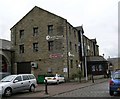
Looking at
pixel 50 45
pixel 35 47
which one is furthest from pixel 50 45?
pixel 35 47

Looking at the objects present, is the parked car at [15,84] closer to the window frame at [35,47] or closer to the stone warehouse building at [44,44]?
the stone warehouse building at [44,44]

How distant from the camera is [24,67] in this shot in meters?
42.3

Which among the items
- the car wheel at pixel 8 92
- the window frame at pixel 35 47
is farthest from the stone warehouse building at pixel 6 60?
the car wheel at pixel 8 92

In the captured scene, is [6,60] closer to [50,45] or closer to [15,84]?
[50,45]

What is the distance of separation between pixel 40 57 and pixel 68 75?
5.37 m

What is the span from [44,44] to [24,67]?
5455 mm

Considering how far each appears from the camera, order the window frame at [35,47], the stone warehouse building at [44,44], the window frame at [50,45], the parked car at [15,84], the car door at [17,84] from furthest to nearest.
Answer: the window frame at [35,47] → the window frame at [50,45] → the stone warehouse building at [44,44] → the car door at [17,84] → the parked car at [15,84]

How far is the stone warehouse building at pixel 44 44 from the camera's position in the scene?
38.9m

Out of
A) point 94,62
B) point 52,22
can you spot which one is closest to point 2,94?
point 52,22

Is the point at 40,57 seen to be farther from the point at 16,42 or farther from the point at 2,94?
the point at 2,94

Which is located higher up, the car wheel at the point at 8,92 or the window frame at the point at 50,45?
the window frame at the point at 50,45

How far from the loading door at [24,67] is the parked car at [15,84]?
736 inches

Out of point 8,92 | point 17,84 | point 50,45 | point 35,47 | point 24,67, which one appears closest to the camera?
point 8,92

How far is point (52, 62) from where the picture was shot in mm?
39094
